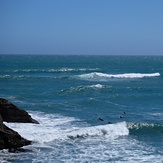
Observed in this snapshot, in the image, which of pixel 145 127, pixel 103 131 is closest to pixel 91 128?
pixel 103 131

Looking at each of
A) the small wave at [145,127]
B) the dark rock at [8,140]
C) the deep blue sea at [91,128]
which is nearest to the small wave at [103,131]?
the deep blue sea at [91,128]

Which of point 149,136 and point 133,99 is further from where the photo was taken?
point 133,99

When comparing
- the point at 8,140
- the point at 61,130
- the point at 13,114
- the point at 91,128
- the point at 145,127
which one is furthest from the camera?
the point at 145,127

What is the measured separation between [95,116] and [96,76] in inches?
1745

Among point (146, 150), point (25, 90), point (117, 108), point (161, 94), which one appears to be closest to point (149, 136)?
point (146, 150)

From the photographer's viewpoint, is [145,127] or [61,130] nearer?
[61,130]

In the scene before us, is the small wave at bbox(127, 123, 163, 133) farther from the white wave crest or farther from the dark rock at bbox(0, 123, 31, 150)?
the dark rock at bbox(0, 123, 31, 150)

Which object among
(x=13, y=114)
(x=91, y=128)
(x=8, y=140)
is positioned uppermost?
(x=13, y=114)

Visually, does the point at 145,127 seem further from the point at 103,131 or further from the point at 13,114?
the point at 13,114

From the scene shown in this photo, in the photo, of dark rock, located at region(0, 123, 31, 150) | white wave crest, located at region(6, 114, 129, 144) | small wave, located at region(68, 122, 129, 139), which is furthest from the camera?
small wave, located at region(68, 122, 129, 139)

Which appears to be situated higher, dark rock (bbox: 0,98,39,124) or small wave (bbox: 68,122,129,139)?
dark rock (bbox: 0,98,39,124)

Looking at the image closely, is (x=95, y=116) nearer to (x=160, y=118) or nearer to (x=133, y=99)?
(x=160, y=118)

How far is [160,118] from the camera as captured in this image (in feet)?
96.1

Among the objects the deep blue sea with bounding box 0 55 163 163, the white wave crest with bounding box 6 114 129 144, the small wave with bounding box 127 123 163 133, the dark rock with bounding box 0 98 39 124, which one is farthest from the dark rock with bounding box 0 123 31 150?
the small wave with bounding box 127 123 163 133
